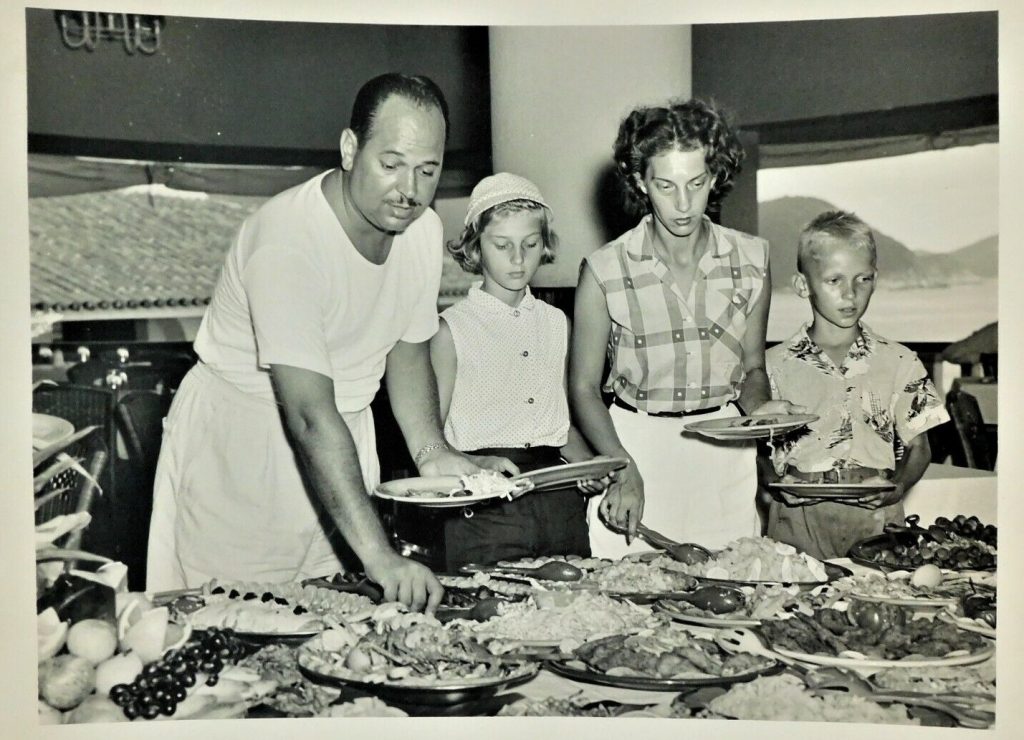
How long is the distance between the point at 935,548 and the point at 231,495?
2.02 meters

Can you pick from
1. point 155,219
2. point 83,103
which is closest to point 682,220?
point 155,219

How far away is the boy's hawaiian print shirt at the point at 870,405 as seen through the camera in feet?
10.6

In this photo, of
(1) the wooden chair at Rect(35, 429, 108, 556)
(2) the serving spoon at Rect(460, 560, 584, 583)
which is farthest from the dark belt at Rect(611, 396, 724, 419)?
(1) the wooden chair at Rect(35, 429, 108, 556)

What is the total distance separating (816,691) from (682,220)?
1.35 metres

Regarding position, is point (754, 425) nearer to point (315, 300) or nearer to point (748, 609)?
point (748, 609)

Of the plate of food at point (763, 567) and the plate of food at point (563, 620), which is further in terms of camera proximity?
the plate of food at point (763, 567)

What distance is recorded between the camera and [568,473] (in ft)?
10.5

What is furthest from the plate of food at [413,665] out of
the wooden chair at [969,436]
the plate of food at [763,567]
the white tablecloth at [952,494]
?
the wooden chair at [969,436]

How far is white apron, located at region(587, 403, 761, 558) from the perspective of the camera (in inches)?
128

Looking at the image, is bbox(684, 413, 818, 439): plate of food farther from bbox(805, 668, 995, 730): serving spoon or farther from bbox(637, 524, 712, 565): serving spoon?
bbox(805, 668, 995, 730): serving spoon

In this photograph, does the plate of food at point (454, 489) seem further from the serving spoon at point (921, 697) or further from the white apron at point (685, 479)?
the serving spoon at point (921, 697)

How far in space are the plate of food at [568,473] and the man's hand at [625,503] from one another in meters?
0.05

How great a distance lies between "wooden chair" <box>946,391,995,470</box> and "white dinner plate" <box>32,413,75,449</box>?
252 centimetres

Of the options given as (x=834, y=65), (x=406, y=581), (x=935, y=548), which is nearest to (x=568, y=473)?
(x=406, y=581)
